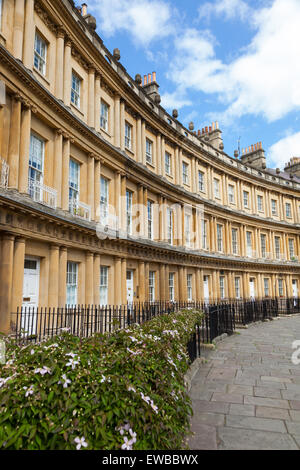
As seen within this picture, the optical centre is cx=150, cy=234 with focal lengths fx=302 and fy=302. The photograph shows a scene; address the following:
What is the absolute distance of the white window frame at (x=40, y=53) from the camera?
10.9 meters

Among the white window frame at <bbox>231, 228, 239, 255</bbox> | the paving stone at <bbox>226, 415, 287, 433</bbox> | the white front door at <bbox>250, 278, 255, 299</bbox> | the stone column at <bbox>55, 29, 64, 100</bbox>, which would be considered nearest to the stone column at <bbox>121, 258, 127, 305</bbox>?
the stone column at <bbox>55, 29, 64, 100</bbox>

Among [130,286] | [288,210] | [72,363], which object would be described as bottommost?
[72,363]

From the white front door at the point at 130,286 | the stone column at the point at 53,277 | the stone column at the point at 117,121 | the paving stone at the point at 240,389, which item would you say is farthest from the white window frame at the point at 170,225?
the paving stone at the point at 240,389

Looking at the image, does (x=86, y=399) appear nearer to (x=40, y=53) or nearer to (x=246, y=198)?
(x=40, y=53)

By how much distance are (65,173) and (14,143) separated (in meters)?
2.69

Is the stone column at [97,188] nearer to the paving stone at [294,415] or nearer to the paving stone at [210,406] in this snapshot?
the paving stone at [210,406]

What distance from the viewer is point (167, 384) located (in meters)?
3.41

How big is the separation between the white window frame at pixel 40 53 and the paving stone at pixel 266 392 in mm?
Answer: 11652

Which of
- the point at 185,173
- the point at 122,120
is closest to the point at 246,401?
the point at 122,120

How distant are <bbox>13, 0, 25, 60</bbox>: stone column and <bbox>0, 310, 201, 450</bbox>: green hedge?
9501mm

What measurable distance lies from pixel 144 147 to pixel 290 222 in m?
22.8

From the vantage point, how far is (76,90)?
524 inches
